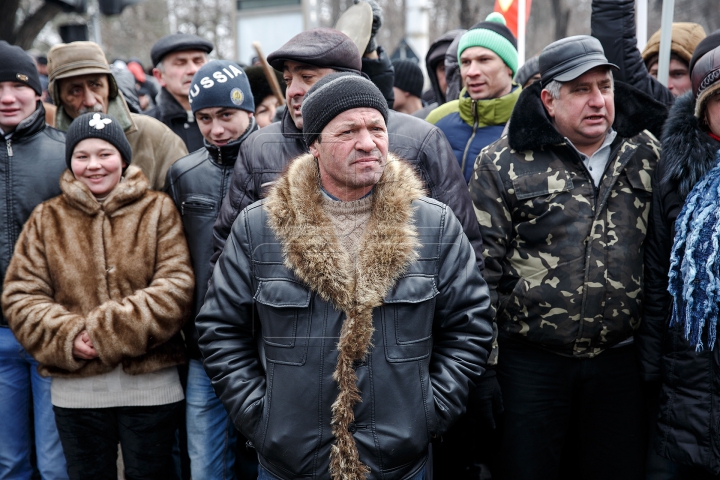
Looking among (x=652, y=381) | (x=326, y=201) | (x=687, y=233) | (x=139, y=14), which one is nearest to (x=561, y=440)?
(x=652, y=381)

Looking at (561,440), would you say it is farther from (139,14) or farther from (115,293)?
(139,14)

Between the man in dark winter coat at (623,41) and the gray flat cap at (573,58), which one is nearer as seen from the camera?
the gray flat cap at (573,58)

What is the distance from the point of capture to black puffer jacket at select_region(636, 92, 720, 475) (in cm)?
304

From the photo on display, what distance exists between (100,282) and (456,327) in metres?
1.80

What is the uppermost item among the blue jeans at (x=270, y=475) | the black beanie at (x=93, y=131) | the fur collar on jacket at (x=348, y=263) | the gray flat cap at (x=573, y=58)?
the gray flat cap at (x=573, y=58)

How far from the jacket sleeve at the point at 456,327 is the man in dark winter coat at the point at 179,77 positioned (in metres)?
2.83

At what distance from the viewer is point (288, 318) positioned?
2.51 meters

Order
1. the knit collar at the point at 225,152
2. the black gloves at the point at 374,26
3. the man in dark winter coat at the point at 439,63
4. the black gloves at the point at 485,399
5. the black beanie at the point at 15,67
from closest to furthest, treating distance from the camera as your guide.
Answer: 1. the black gloves at the point at 485,399
2. the knit collar at the point at 225,152
3. the black beanie at the point at 15,67
4. the black gloves at the point at 374,26
5. the man in dark winter coat at the point at 439,63

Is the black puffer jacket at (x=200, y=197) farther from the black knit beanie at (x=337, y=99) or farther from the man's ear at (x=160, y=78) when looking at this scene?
the man's ear at (x=160, y=78)

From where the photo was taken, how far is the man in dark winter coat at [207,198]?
3699mm

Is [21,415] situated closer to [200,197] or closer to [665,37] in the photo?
[200,197]

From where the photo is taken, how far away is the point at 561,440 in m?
3.46

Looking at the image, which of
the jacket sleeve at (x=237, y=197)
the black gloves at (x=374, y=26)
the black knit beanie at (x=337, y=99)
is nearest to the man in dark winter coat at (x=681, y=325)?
the black knit beanie at (x=337, y=99)

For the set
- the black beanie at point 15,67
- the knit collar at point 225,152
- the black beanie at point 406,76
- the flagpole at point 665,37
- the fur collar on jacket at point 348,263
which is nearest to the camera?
the fur collar on jacket at point 348,263
